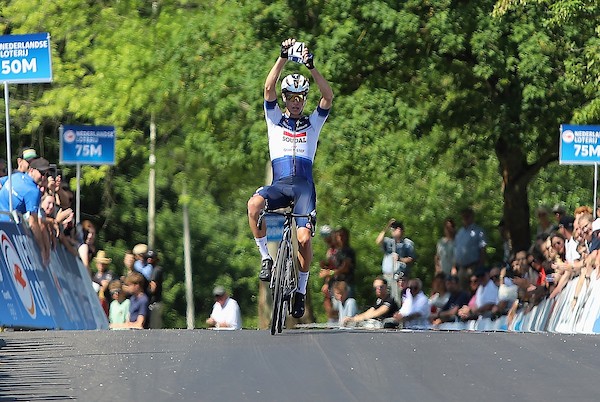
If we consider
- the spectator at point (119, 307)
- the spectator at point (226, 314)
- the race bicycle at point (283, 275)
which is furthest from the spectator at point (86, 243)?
the race bicycle at point (283, 275)

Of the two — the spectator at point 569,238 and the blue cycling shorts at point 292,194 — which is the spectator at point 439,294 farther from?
the blue cycling shorts at point 292,194

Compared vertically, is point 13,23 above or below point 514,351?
above

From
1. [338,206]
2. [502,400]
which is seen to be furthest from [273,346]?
[338,206]

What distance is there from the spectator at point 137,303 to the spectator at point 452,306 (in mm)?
3783

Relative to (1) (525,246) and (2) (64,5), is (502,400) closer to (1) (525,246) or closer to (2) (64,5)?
(1) (525,246)

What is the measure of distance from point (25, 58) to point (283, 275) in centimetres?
607

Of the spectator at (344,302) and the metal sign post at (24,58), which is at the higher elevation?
the metal sign post at (24,58)

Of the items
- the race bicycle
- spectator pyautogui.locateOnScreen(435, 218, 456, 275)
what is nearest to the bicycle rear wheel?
the race bicycle

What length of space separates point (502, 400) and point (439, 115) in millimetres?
20312

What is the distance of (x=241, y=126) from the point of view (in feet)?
96.9

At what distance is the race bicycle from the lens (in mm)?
13923

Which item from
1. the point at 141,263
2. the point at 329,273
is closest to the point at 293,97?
the point at 141,263

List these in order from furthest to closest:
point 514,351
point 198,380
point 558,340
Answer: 1. point 558,340
2. point 514,351
3. point 198,380

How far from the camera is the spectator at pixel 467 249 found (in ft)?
76.1
